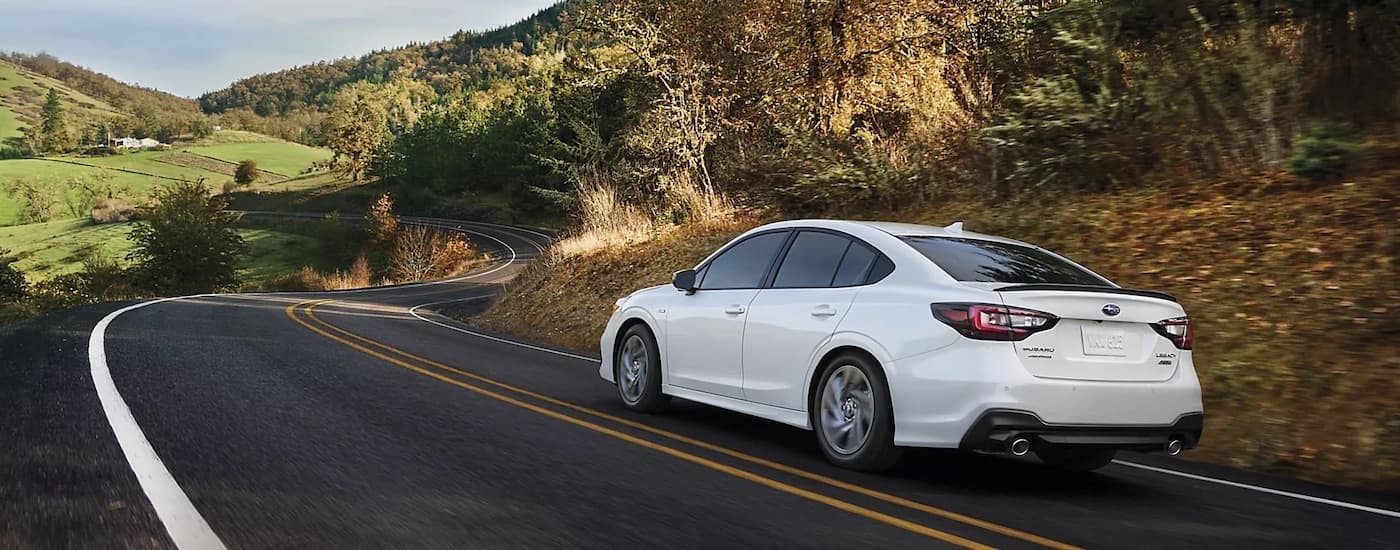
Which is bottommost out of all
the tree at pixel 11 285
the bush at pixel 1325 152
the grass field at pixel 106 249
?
the grass field at pixel 106 249

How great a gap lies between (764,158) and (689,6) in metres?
5.34

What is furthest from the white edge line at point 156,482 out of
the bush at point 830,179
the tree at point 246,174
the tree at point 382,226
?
the tree at point 246,174

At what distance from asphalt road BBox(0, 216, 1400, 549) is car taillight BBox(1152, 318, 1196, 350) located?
872 millimetres

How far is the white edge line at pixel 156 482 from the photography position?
4262mm

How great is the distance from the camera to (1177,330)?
6.10 metres

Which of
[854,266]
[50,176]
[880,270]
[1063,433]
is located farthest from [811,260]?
[50,176]

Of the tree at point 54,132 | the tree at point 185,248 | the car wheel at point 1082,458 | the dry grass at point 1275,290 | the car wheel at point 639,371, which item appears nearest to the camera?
the car wheel at point 1082,458

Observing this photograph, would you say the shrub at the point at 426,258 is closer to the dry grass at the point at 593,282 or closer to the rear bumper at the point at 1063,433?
the dry grass at the point at 593,282

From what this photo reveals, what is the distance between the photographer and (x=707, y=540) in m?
4.55

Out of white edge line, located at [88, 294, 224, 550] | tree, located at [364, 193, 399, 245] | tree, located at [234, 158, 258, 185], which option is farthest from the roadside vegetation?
tree, located at [234, 158, 258, 185]

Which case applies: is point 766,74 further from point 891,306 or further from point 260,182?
point 260,182

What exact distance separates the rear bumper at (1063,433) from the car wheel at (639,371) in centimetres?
333

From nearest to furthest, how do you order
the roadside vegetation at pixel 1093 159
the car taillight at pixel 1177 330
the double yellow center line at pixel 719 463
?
the double yellow center line at pixel 719 463, the car taillight at pixel 1177 330, the roadside vegetation at pixel 1093 159

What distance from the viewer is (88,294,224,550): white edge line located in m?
4.26
